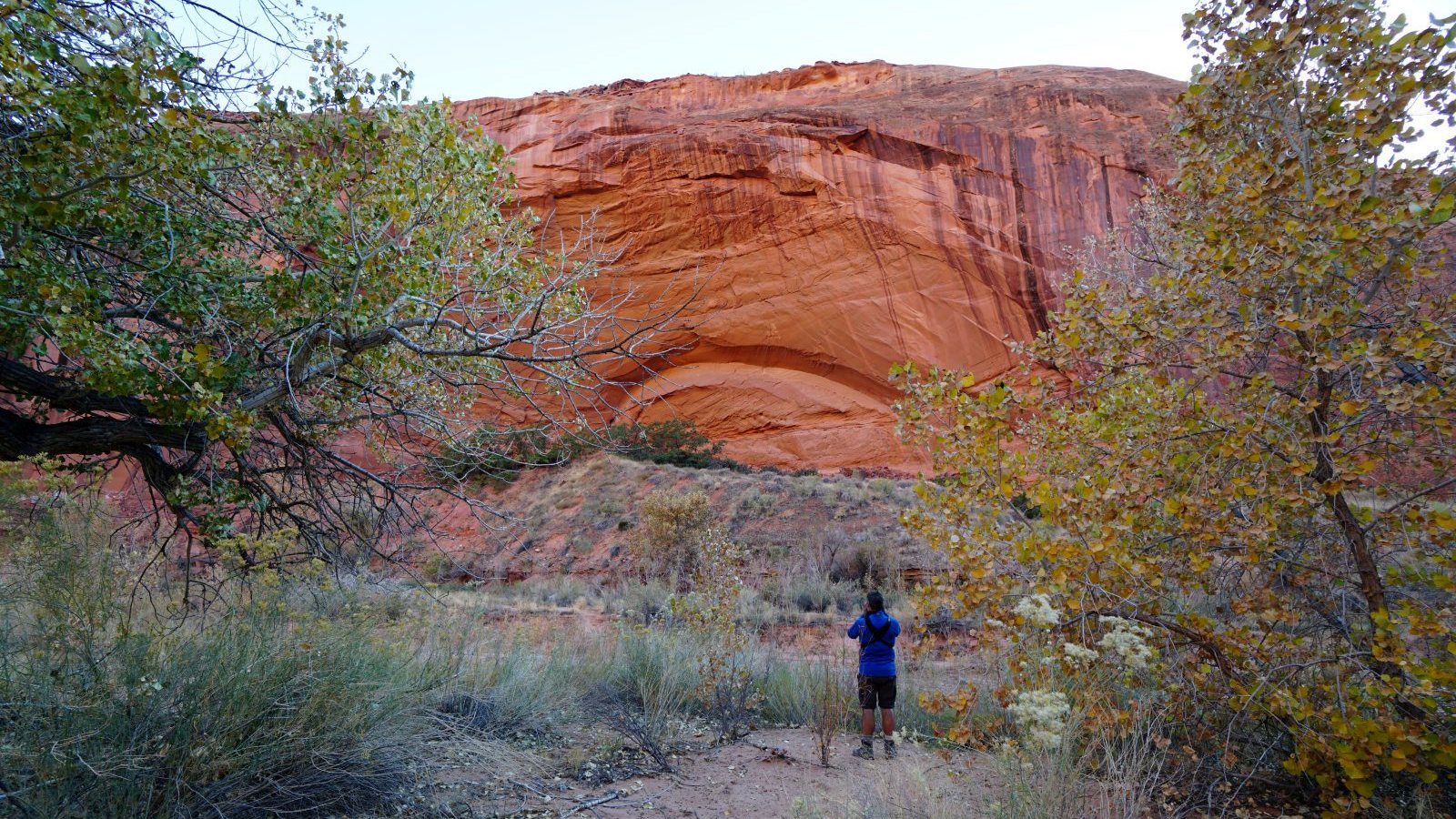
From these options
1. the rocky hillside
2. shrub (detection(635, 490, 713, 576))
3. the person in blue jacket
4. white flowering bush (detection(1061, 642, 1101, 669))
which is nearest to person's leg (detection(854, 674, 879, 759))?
the person in blue jacket

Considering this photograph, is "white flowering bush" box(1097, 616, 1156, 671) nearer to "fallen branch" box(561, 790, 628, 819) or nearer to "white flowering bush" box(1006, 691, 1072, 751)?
"white flowering bush" box(1006, 691, 1072, 751)

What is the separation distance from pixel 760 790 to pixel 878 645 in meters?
1.71

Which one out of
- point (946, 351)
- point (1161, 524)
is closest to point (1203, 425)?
point (1161, 524)

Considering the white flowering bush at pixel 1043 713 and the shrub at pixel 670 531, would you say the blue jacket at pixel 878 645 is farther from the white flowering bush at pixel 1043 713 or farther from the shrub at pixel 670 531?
the shrub at pixel 670 531

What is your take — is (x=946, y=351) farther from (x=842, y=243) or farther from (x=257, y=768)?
(x=257, y=768)

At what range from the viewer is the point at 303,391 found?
4.89 m

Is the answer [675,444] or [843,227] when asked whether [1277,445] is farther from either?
[843,227]

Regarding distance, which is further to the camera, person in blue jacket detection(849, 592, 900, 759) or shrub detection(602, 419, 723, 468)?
shrub detection(602, 419, 723, 468)

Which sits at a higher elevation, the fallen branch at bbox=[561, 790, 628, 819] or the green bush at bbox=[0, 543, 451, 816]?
the green bush at bbox=[0, 543, 451, 816]

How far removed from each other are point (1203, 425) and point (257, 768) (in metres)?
4.95

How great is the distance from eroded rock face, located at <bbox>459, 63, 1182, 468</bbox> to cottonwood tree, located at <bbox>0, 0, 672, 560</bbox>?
67.6ft

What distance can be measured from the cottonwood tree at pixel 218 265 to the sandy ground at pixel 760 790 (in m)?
1.78

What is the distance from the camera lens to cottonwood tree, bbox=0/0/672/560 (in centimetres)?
314

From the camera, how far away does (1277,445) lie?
13.0ft
